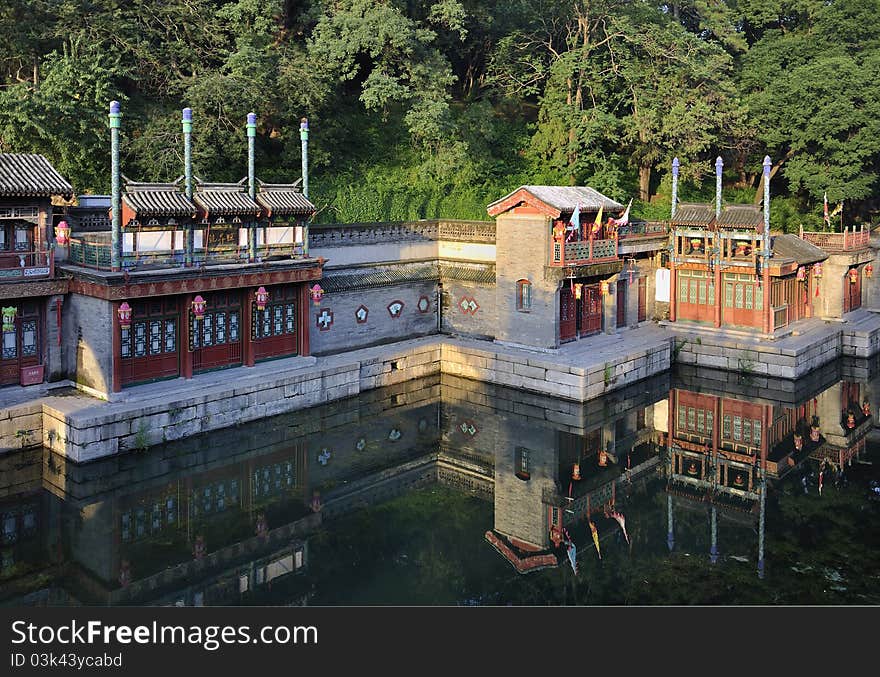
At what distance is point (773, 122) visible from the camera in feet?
130

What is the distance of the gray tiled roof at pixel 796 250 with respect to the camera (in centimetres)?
3186

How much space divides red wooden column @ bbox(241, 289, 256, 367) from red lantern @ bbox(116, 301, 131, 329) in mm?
3665

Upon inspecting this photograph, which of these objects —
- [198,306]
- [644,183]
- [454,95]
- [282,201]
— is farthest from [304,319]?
[454,95]

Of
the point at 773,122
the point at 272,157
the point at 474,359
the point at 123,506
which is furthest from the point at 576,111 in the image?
the point at 123,506

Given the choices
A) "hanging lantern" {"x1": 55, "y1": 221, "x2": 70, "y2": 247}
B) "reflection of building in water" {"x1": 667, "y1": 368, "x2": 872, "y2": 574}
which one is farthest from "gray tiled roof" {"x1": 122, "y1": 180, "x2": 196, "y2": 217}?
"reflection of building in water" {"x1": 667, "y1": 368, "x2": 872, "y2": 574}

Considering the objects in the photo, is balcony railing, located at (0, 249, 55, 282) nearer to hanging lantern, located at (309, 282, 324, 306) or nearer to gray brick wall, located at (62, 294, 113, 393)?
gray brick wall, located at (62, 294, 113, 393)

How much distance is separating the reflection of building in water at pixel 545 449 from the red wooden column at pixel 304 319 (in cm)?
426

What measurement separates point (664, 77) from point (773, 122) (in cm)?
540

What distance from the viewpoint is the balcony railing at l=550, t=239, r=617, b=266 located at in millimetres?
27578

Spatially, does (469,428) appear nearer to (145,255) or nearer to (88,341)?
(145,255)

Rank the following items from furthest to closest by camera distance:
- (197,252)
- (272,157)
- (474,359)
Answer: (272,157) → (474,359) → (197,252)

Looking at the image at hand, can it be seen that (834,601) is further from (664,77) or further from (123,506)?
(664,77)

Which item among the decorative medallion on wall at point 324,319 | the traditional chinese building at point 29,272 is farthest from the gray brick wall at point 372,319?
the traditional chinese building at point 29,272

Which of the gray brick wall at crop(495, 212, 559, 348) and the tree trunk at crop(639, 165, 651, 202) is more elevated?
the tree trunk at crop(639, 165, 651, 202)
